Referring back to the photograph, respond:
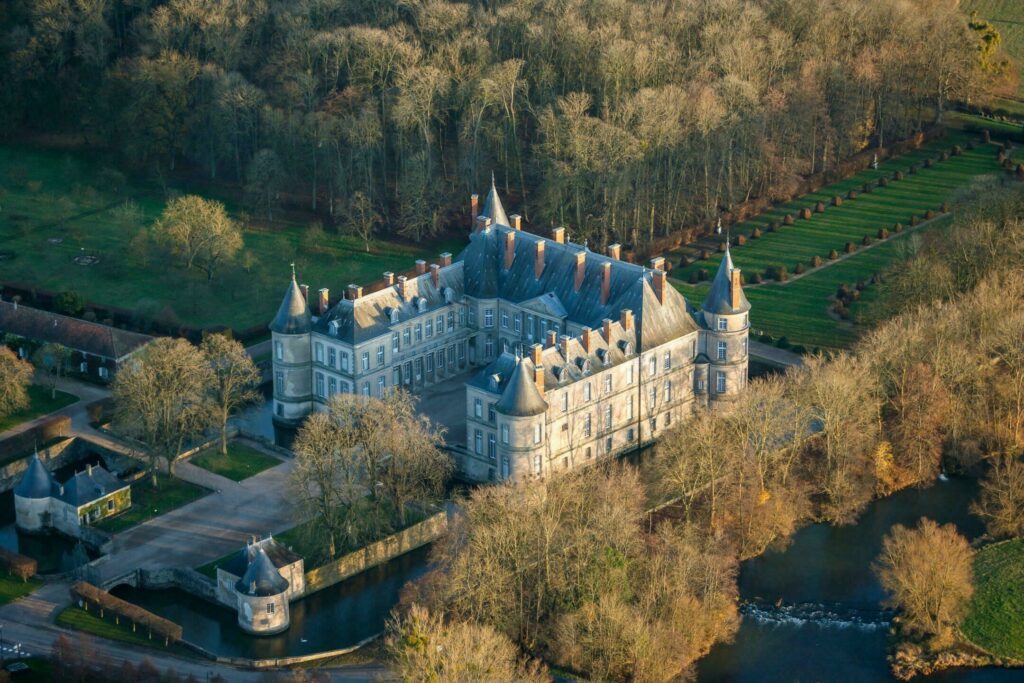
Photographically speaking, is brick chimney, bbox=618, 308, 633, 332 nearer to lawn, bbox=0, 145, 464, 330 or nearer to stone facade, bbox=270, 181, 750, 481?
stone facade, bbox=270, 181, 750, 481

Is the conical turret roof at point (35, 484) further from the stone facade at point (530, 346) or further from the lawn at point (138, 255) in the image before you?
the lawn at point (138, 255)

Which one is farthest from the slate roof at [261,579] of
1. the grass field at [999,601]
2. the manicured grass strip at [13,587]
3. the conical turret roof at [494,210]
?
the conical turret roof at [494,210]

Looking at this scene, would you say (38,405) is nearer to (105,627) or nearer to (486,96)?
(105,627)

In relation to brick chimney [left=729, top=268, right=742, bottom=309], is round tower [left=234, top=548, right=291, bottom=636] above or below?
below

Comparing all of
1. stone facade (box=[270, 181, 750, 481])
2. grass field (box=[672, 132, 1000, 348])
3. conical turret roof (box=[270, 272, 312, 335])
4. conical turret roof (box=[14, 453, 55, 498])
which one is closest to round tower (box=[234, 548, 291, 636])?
conical turret roof (box=[14, 453, 55, 498])

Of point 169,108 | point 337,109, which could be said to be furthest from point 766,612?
point 169,108

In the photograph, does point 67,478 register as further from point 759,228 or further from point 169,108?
point 759,228
